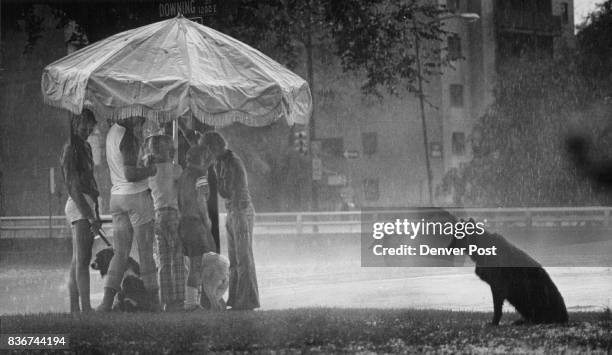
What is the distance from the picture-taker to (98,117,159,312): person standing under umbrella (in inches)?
430

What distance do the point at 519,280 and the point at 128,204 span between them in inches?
156

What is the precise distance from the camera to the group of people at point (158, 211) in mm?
10953

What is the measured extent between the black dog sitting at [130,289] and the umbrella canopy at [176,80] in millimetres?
1510

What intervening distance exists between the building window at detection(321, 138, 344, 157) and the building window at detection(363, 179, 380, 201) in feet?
7.33

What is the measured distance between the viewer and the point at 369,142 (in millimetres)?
56250

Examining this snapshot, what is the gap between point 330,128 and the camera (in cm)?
5538

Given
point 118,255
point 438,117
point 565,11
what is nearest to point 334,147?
point 438,117

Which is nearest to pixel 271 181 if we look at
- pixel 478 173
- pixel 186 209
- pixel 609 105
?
pixel 478 173

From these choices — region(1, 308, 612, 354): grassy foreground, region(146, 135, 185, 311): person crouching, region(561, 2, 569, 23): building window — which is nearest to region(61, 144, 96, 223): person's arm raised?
region(146, 135, 185, 311): person crouching

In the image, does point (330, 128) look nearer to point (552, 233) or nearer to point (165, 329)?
point (552, 233)

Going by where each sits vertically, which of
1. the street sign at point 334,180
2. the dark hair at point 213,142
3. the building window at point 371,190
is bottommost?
the building window at point 371,190

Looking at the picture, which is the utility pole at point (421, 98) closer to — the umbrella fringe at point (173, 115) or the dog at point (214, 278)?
the umbrella fringe at point (173, 115)

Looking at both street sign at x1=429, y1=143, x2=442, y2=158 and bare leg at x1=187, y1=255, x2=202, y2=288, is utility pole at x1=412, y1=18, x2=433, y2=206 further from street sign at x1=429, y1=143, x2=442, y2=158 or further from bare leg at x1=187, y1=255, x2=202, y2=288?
bare leg at x1=187, y1=255, x2=202, y2=288
